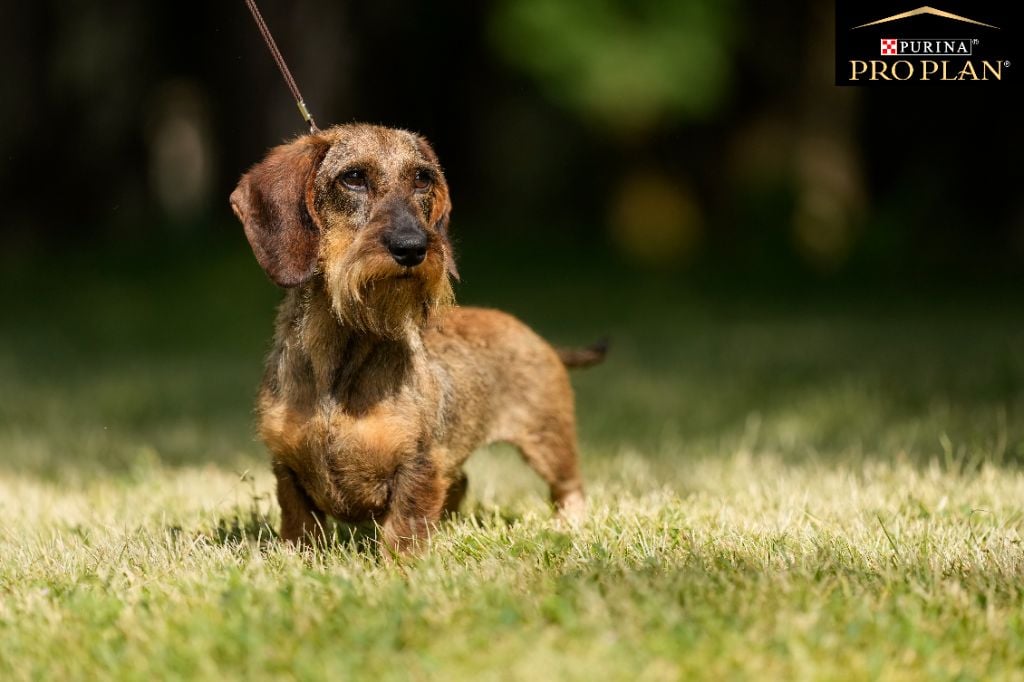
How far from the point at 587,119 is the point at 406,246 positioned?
15889mm

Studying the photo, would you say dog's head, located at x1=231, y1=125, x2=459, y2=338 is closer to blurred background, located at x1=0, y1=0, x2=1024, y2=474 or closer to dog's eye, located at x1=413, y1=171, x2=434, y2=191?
dog's eye, located at x1=413, y1=171, x2=434, y2=191

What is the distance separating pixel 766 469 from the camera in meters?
6.20

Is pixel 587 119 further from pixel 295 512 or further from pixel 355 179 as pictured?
pixel 295 512

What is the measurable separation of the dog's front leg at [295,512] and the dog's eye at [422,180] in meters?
1.14

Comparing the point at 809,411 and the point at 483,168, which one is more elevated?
the point at 483,168

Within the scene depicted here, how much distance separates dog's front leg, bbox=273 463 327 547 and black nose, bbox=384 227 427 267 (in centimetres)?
91

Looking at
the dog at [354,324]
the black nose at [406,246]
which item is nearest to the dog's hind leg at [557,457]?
the dog at [354,324]

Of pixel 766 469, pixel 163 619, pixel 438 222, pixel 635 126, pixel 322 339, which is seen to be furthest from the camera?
pixel 635 126

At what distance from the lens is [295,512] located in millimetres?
4566

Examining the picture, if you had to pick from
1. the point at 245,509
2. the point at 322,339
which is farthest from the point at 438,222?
the point at 245,509

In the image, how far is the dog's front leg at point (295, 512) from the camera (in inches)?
178

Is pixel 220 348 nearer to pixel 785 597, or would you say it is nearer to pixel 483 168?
pixel 785 597

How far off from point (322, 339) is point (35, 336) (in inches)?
432

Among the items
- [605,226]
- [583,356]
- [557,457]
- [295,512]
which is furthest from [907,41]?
[605,226]
